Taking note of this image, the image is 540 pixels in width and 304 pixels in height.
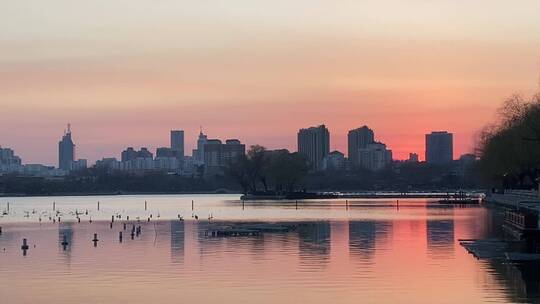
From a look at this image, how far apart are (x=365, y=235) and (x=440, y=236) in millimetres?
5815

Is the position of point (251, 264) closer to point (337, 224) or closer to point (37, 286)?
point (37, 286)

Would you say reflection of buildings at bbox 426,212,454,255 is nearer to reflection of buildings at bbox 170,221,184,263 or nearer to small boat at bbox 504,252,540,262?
small boat at bbox 504,252,540,262

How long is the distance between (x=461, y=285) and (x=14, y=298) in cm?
1817

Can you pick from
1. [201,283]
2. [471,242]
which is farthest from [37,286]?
[471,242]

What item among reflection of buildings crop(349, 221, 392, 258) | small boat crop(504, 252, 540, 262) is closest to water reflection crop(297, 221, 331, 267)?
reflection of buildings crop(349, 221, 392, 258)

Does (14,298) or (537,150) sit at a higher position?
(537,150)

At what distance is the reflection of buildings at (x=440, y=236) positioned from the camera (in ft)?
206

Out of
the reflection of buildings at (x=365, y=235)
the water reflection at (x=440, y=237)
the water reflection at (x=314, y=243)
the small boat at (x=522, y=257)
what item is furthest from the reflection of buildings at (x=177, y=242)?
the small boat at (x=522, y=257)

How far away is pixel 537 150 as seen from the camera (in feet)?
335

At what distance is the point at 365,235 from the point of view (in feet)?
256

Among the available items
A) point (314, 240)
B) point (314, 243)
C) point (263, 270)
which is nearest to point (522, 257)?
point (263, 270)

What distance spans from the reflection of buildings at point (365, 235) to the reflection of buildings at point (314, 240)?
177cm

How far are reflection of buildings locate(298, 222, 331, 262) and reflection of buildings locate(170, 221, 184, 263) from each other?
7.06 m

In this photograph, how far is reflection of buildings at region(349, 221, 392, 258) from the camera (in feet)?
203
